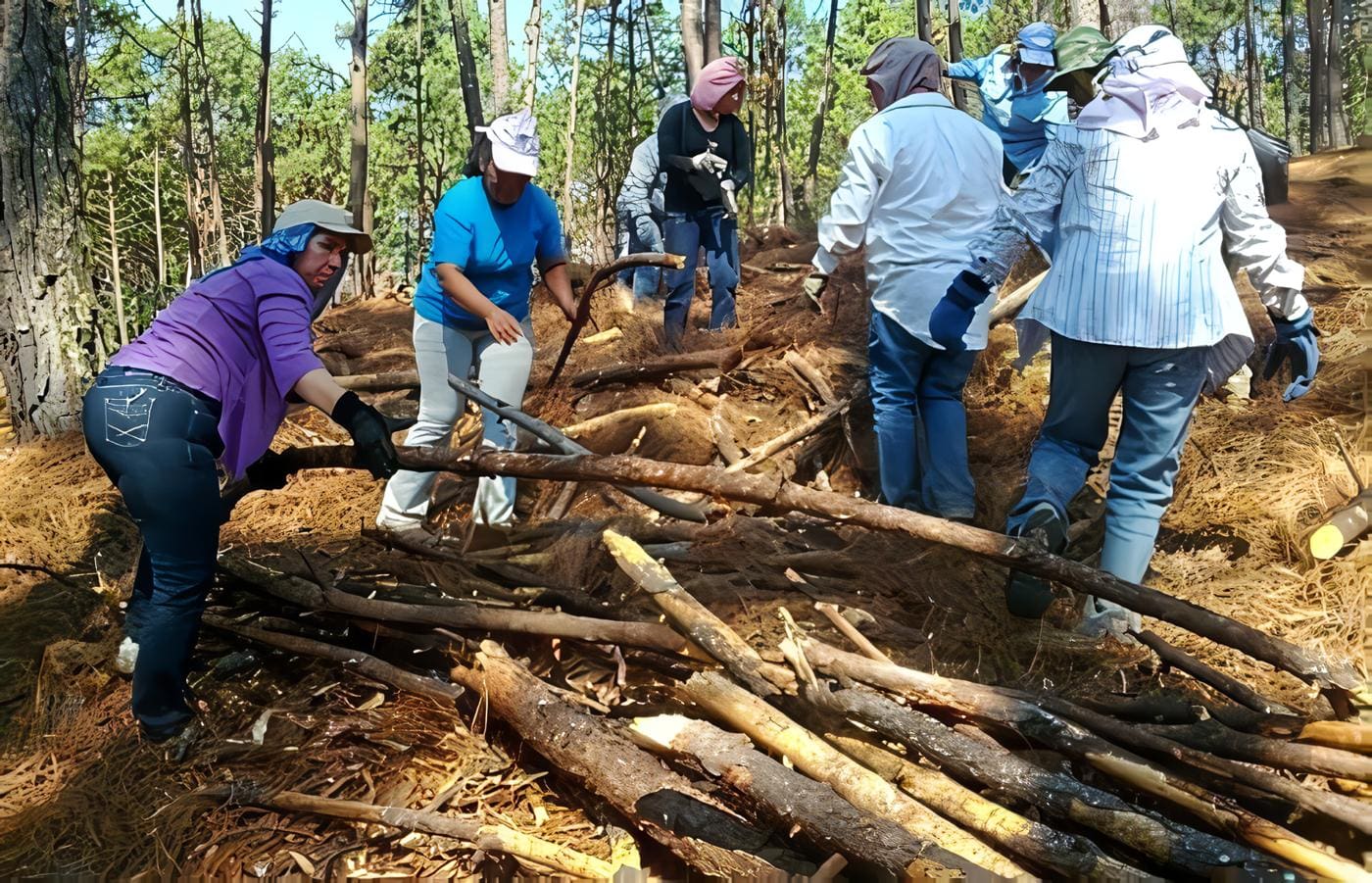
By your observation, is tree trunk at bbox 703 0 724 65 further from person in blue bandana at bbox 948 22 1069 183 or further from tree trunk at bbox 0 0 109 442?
tree trunk at bbox 0 0 109 442

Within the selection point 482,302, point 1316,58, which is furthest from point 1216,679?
point 1316,58

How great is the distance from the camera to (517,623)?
337 cm

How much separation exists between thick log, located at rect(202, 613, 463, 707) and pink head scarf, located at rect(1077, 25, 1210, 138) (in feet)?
9.57

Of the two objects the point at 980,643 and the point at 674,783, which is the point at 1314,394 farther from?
the point at 674,783

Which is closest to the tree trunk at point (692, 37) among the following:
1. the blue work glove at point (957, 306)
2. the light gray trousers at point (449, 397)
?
the light gray trousers at point (449, 397)

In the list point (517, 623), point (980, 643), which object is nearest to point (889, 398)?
point (980, 643)

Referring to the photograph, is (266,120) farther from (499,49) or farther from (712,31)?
(499,49)

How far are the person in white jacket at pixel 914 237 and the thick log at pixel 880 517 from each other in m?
1.42

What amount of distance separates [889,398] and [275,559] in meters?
2.67

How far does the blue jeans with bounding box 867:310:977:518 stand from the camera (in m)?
4.41

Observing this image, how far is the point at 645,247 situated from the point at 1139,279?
5076mm

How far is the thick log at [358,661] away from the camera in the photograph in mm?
3275

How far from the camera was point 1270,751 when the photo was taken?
8.12ft

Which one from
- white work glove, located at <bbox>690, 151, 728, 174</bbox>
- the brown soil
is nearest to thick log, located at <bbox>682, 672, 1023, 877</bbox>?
the brown soil
